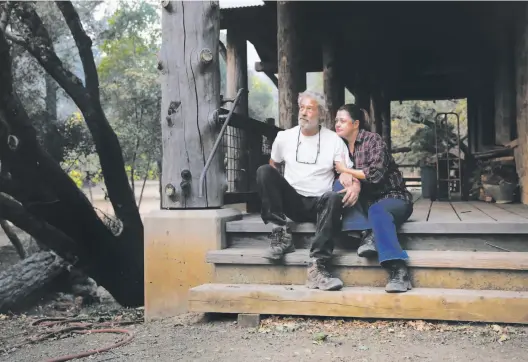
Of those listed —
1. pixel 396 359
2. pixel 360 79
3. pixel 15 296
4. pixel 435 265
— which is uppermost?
pixel 360 79

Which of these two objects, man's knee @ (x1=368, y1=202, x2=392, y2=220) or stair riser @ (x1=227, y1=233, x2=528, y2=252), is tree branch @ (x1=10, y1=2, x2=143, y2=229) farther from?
man's knee @ (x1=368, y1=202, x2=392, y2=220)

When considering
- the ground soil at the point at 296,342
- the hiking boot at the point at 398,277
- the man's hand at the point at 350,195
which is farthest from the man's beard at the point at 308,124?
the ground soil at the point at 296,342

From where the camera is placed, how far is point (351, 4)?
7895 millimetres

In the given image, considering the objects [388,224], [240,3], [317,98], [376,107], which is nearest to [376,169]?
[388,224]

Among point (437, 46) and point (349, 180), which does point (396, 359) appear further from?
point (437, 46)

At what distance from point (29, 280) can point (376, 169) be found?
291 inches

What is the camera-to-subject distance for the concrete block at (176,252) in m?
4.07

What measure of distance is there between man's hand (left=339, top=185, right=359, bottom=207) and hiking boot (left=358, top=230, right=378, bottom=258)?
240mm

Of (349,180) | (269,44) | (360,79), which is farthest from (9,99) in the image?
(360,79)

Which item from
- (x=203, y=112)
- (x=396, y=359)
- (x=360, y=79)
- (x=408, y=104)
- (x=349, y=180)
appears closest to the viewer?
(x=396, y=359)

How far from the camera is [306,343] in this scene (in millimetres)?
3209

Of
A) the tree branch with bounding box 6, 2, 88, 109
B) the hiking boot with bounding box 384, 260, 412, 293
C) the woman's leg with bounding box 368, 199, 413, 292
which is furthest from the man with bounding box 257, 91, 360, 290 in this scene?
the tree branch with bounding box 6, 2, 88, 109

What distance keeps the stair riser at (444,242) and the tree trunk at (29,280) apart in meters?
6.03

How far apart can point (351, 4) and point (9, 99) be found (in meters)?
4.95
